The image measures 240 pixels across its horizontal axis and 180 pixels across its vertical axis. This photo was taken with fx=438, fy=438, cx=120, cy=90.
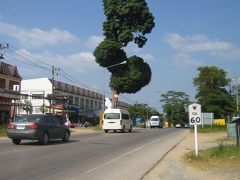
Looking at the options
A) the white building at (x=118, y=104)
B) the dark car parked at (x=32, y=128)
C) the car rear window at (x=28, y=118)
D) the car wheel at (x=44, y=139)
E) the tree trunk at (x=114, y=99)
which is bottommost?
the car wheel at (x=44, y=139)

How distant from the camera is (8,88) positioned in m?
66.4

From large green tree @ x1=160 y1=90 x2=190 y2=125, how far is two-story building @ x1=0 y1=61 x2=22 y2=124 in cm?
6603

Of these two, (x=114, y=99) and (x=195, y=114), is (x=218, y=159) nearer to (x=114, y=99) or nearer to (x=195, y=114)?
(x=195, y=114)

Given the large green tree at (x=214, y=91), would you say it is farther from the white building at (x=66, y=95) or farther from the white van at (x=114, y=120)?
the white van at (x=114, y=120)

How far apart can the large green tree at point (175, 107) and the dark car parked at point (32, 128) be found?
102810 millimetres

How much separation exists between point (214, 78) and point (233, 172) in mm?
68235

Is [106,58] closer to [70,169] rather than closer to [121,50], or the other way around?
[121,50]

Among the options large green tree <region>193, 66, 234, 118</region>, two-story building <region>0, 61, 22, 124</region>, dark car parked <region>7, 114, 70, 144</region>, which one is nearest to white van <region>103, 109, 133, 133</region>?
two-story building <region>0, 61, 22, 124</region>

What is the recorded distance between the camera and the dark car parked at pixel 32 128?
22.3m

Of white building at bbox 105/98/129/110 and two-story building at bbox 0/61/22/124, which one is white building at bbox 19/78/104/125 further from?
white building at bbox 105/98/129/110

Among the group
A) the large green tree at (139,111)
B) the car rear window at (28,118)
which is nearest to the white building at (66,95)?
the large green tree at (139,111)

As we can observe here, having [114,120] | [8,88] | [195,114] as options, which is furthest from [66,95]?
[195,114]

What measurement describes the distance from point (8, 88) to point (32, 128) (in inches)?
1808

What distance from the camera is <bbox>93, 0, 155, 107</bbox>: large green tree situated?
5753 cm
